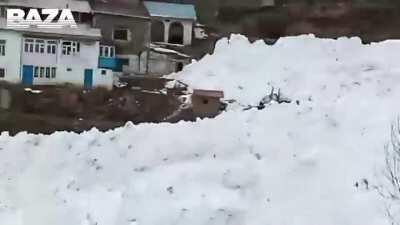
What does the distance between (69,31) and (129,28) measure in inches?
98.8

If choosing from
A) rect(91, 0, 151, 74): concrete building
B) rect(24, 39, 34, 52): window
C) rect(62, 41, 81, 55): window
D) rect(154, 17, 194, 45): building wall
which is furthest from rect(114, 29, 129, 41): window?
rect(24, 39, 34, 52): window

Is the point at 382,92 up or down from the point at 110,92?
up

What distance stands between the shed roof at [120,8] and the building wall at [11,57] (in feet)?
10.5

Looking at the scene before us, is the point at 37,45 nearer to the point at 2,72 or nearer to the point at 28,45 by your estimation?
the point at 28,45

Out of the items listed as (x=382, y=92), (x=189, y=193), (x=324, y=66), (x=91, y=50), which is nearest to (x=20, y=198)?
(x=189, y=193)

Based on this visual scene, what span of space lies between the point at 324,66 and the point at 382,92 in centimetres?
624

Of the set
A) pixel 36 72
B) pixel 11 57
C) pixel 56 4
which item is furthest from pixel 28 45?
pixel 56 4

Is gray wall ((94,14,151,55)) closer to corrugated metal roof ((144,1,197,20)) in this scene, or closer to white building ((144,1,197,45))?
white building ((144,1,197,45))

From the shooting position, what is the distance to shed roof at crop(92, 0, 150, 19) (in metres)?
22.0

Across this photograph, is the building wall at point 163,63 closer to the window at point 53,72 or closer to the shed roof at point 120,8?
the shed roof at point 120,8

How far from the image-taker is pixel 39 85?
19188 mm

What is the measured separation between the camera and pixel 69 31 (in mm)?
20406

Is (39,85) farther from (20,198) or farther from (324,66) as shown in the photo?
(20,198)

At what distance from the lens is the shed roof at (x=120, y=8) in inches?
868
